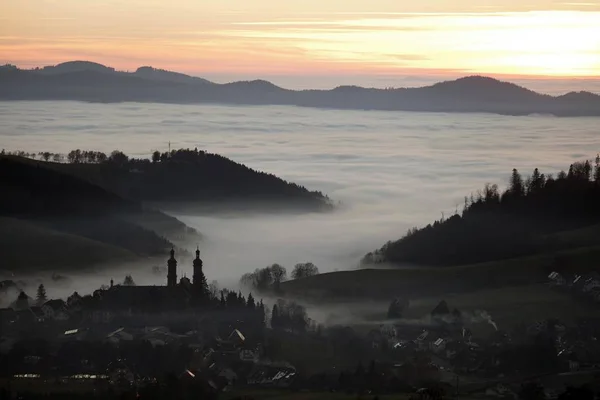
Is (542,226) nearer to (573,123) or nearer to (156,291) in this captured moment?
(156,291)

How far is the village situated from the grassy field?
581 cm

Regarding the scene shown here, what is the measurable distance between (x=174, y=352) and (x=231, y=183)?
8038 centimetres

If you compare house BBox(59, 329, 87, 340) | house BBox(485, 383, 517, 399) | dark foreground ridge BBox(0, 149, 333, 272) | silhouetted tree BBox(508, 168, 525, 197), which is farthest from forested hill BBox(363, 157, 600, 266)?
house BBox(485, 383, 517, 399)

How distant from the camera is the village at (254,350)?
4541cm

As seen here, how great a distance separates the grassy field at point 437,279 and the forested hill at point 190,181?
45.1m

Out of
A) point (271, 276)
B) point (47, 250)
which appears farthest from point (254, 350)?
point (47, 250)

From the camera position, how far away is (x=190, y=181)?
12588 cm

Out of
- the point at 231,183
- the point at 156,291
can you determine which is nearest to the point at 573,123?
the point at 231,183

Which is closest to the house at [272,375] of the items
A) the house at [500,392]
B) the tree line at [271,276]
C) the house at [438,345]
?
the house at [438,345]

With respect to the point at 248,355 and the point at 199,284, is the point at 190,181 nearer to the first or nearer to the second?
the point at 199,284

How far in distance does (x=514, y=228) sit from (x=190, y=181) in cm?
4950

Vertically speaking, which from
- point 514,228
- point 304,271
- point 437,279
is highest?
point 514,228

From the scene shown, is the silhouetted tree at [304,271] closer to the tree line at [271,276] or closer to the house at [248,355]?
the tree line at [271,276]

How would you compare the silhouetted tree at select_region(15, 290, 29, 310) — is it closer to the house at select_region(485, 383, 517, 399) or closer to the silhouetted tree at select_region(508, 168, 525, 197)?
the house at select_region(485, 383, 517, 399)
